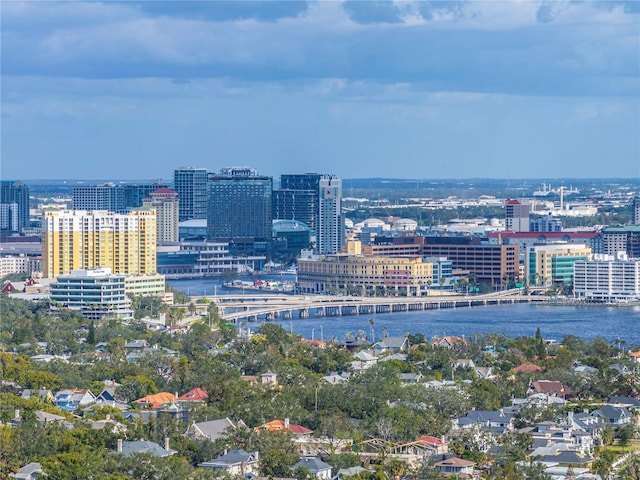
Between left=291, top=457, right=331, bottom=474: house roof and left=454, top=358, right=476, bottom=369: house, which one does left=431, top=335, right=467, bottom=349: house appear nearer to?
left=454, top=358, right=476, bottom=369: house

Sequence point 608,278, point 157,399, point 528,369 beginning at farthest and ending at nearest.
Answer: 1. point 608,278
2. point 528,369
3. point 157,399

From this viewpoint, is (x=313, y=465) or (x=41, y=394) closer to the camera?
(x=313, y=465)

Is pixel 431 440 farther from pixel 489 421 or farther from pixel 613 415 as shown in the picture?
pixel 613 415

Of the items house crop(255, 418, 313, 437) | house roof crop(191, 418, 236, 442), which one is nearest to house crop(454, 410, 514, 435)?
house crop(255, 418, 313, 437)

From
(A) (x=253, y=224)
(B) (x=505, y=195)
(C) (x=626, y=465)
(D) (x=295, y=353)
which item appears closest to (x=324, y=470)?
(C) (x=626, y=465)

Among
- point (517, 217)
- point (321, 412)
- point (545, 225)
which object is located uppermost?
point (517, 217)

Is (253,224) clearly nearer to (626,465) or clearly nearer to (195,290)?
(195,290)

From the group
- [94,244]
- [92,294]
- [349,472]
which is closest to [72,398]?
[349,472]
